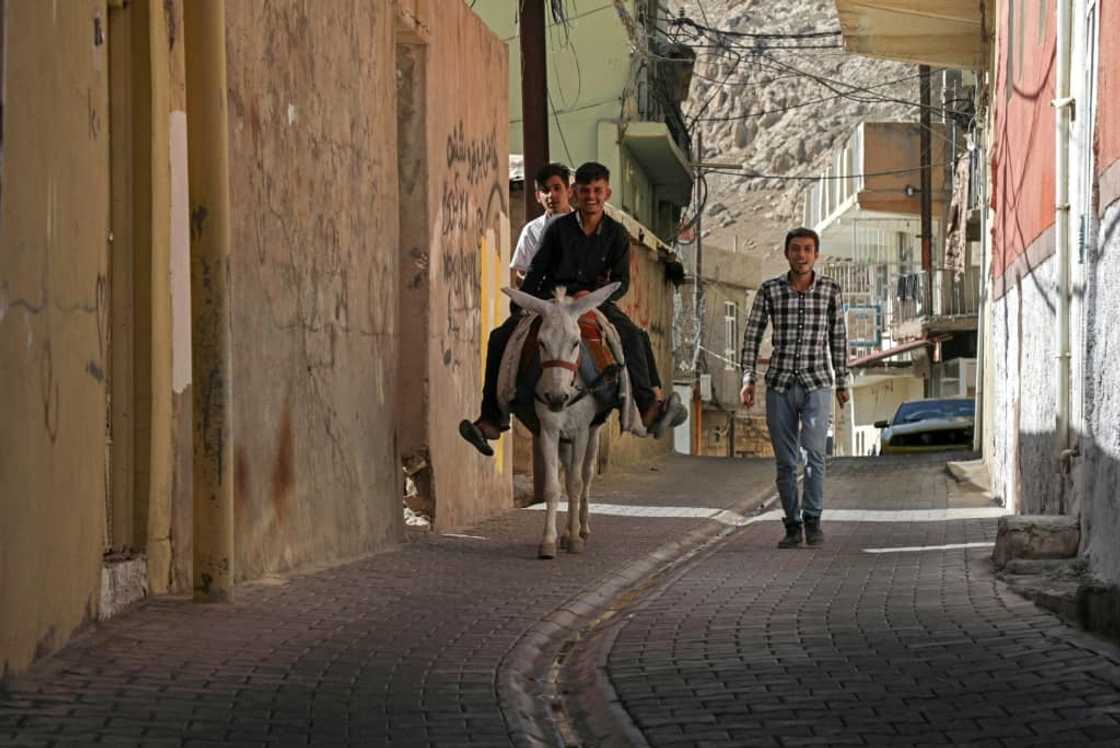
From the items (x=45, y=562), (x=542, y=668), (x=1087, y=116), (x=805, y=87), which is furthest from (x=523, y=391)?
(x=805, y=87)

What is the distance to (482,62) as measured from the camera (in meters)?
17.6

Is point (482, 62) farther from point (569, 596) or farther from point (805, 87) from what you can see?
point (805, 87)

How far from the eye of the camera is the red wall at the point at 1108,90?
1025 cm

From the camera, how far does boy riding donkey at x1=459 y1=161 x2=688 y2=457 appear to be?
13172 millimetres

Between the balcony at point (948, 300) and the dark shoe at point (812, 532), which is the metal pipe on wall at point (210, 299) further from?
the balcony at point (948, 300)

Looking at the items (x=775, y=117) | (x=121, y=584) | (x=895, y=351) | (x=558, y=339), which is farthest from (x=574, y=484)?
(x=775, y=117)

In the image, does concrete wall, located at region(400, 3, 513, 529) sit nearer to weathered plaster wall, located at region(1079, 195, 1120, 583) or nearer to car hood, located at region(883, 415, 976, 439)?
weathered plaster wall, located at region(1079, 195, 1120, 583)

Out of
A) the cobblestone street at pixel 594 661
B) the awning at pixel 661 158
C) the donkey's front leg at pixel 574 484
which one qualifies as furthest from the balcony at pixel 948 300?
the cobblestone street at pixel 594 661

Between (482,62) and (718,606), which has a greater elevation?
(482,62)

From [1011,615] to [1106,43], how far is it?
324 centimetres

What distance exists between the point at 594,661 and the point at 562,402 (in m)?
4.49

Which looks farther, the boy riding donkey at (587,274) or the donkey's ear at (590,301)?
the boy riding donkey at (587,274)

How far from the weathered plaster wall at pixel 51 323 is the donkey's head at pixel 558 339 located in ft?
14.1

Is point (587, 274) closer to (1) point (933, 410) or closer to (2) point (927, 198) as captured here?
(1) point (933, 410)
